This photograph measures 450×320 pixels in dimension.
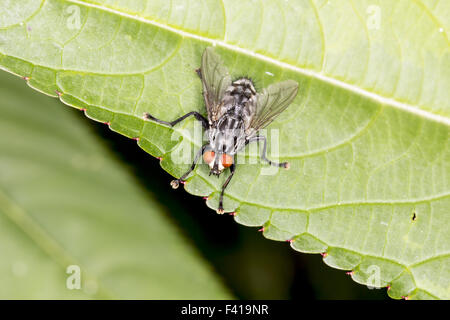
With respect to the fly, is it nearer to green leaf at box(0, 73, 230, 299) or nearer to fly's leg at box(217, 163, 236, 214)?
fly's leg at box(217, 163, 236, 214)

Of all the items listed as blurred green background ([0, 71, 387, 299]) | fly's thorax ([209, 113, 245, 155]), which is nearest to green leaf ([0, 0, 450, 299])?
fly's thorax ([209, 113, 245, 155])

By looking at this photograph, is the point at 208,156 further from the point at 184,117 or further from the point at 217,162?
the point at 184,117

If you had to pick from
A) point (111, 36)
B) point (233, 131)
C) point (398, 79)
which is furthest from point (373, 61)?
point (111, 36)

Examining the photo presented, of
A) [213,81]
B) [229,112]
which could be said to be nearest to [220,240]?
[229,112]

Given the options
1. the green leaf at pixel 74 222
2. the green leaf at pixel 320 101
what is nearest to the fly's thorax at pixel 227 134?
the green leaf at pixel 320 101

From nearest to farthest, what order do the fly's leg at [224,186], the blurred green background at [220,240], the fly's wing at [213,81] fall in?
1. the fly's leg at [224,186]
2. the fly's wing at [213,81]
3. the blurred green background at [220,240]

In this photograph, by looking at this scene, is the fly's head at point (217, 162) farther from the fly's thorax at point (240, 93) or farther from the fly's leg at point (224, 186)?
the fly's thorax at point (240, 93)

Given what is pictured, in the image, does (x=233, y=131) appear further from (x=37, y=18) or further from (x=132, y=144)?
(x=37, y=18)
